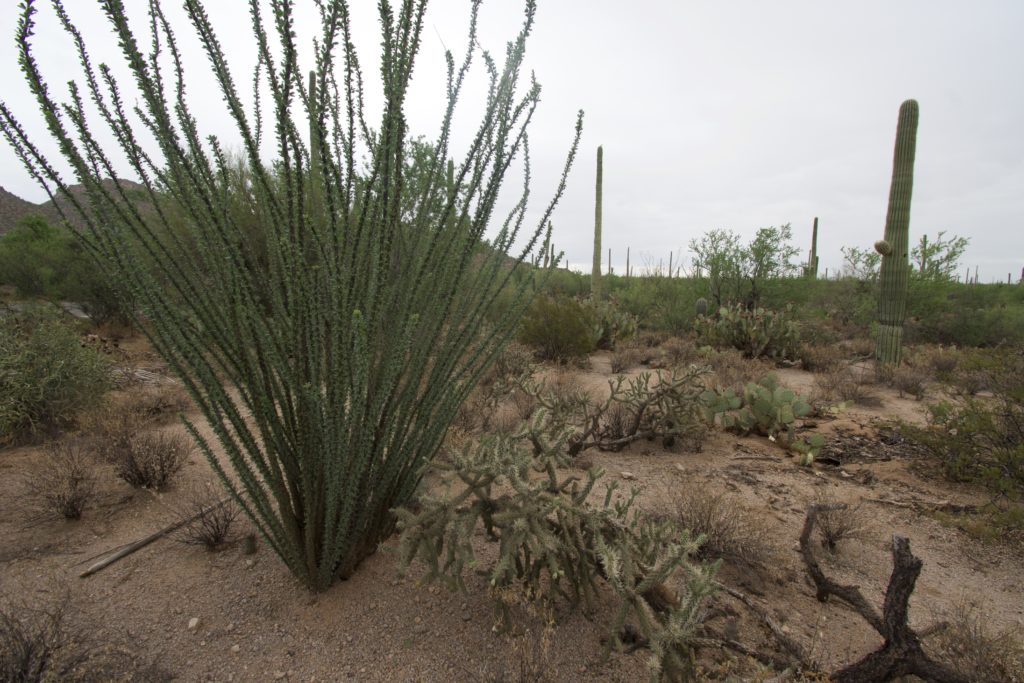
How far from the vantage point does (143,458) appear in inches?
115

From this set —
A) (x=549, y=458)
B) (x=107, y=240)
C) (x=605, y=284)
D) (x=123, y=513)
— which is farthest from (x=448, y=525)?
(x=605, y=284)

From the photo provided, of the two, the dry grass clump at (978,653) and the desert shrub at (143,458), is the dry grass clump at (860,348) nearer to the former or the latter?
the dry grass clump at (978,653)

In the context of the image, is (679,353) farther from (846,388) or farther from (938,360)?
(938,360)

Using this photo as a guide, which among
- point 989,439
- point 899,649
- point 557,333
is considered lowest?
point 899,649

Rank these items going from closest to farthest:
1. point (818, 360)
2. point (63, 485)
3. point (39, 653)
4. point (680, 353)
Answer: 1. point (39, 653)
2. point (63, 485)
3. point (818, 360)
4. point (680, 353)

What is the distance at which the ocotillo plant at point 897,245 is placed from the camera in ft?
24.9

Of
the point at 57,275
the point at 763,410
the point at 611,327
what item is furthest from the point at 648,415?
the point at 57,275

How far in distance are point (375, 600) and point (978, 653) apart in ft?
6.60

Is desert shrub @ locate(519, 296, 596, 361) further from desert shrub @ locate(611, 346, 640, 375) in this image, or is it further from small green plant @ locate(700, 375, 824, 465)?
small green plant @ locate(700, 375, 824, 465)

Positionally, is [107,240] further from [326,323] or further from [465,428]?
[465,428]

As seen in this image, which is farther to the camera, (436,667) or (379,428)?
(379,428)

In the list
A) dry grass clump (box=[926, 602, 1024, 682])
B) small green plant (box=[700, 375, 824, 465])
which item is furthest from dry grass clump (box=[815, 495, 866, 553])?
small green plant (box=[700, 375, 824, 465])

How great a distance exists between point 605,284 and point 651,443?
14.5 metres

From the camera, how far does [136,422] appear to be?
3.72 m
